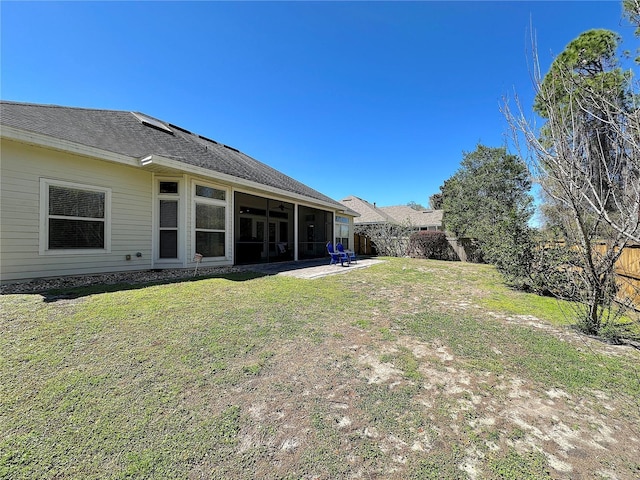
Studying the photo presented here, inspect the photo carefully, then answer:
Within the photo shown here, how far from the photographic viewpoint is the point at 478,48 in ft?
32.1

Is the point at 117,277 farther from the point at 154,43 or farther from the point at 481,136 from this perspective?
the point at 481,136

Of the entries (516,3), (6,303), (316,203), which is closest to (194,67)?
(316,203)

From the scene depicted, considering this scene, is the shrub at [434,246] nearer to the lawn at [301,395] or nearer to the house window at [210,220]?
the house window at [210,220]

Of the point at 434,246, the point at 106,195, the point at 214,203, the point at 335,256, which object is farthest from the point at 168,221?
the point at 434,246

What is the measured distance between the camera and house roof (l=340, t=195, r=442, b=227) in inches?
971

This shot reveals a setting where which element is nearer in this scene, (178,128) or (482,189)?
(178,128)

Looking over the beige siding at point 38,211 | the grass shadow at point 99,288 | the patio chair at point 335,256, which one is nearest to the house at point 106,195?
the beige siding at point 38,211

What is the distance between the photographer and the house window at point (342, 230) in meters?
16.8

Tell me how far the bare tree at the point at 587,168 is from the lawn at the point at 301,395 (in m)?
1.01

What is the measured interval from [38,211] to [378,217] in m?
22.1

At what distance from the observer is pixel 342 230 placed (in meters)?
17.3

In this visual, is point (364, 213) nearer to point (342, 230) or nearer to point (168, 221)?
point (342, 230)

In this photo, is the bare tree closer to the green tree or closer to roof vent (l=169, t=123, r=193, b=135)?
the green tree

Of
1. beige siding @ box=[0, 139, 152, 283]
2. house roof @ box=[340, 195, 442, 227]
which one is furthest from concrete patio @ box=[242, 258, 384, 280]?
house roof @ box=[340, 195, 442, 227]
